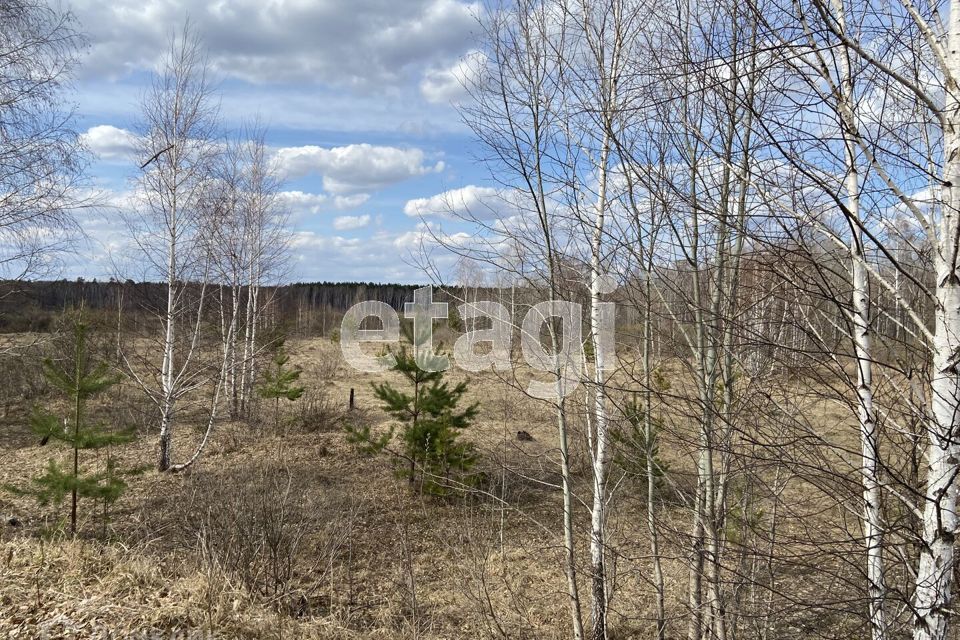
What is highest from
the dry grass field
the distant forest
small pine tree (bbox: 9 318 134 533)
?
the distant forest

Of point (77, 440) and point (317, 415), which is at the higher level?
point (77, 440)

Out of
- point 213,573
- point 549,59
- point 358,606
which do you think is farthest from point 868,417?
point 358,606

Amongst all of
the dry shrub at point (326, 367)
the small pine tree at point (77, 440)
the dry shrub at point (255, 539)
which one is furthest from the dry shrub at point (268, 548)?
the dry shrub at point (326, 367)

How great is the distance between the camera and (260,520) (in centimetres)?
566

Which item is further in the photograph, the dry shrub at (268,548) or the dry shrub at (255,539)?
the dry shrub at (255,539)

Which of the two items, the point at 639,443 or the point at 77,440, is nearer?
the point at 639,443

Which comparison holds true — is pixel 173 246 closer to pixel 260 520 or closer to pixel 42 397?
pixel 260 520

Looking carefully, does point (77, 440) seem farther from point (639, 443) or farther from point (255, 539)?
point (639, 443)

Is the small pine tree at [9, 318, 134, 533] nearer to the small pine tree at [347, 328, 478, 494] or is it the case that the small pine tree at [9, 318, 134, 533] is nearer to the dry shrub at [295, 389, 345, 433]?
the small pine tree at [347, 328, 478, 494]

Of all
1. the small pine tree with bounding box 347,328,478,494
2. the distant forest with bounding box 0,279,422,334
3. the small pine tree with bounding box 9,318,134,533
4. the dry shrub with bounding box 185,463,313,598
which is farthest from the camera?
the distant forest with bounding box 0,279,422,334

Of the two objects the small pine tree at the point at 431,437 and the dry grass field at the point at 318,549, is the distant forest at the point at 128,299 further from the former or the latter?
the small pine tree at the point at 431,437

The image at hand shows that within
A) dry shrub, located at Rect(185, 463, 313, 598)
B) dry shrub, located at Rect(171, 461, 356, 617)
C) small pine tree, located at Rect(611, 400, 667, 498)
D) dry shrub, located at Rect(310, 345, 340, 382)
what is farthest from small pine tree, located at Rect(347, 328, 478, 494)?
dry shrub, located at Rect(310, 345, 340, 382)

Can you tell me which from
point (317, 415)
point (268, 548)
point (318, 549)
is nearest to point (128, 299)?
point (317, 415)

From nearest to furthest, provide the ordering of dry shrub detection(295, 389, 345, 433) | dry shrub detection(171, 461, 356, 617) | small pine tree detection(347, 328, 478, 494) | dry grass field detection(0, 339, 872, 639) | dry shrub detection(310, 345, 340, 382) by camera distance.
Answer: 1. dry grass field detection(0, 339, 872, 639)
2. dry shrub detection(171, 461, 356, 617)
3. small pine tree detection(347, 328, 478, 494)
4. dry shrub detection(295, 389, 345, 433)
5. dry shrub detection(310, 345, 340, 382)
